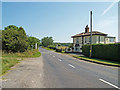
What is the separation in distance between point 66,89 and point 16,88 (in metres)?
2.28

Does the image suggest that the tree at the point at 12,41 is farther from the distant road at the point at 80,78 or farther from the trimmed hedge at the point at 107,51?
the trimmed hedge at the point at 107,51

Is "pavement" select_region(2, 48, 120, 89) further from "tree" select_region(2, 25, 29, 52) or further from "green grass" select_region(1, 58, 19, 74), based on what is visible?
"tree" select_region(2, 25, 29, 52)

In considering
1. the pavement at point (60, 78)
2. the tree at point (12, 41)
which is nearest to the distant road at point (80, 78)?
the pavement at point (60, 78)

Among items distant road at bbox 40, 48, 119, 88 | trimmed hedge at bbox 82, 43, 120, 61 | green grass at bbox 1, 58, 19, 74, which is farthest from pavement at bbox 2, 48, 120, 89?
trimmed hedge at bbox 82, 43, 120, 61

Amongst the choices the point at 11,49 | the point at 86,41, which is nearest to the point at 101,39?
the point at 86,41

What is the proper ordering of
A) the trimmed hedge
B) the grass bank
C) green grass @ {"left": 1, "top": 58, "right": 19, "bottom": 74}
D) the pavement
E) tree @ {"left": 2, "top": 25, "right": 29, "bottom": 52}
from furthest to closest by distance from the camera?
tree @ {"left": 2, "top": 25, "right": 29, "bottom": 52}
the trimmed hedge
the grass bank
green grass @ {"left": 1, "top": 58, "right": 19, "bottom": 74}
the pavement

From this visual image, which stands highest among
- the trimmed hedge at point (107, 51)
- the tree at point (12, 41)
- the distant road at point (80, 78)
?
the tree at point (12, 41)

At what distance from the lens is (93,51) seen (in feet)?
67.2

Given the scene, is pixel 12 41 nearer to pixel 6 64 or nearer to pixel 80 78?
pixel 6 64

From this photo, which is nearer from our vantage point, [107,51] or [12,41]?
[107,51]

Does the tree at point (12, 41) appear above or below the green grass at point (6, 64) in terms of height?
above

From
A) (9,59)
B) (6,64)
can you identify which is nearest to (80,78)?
(6,64)

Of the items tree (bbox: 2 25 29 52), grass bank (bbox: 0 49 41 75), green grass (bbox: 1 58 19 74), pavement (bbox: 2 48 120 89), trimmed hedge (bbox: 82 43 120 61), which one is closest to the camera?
pavement (bbox: 2 48 120 89)

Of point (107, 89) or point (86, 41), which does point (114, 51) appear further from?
point (86, 41)
